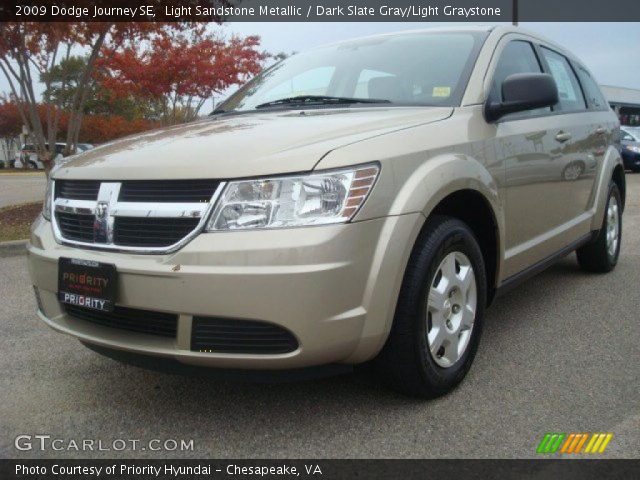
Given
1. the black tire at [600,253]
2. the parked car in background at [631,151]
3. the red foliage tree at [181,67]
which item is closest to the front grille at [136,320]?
the black tire at [600,253]

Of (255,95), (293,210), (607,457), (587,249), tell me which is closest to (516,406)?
(607,457)

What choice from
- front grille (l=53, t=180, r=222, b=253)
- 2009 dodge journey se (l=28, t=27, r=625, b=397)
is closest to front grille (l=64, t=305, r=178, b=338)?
2009 dodge journey se (l=28, t=27, r=625, b=397)

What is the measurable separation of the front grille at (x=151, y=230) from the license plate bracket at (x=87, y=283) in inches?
4.8

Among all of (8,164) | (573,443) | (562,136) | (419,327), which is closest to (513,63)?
(562,136)

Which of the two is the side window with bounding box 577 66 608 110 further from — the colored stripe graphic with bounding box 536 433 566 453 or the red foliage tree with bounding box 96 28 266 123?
the red foliage tree with bounding box 96 28 266 123

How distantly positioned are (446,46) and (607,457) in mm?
2166

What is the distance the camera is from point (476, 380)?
2791 mm

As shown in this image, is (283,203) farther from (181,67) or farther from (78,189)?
(181,67)

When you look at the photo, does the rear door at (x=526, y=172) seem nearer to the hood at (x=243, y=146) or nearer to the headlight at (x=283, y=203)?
the hood at (x=243, y=146)

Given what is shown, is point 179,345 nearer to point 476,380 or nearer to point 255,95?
point 476,380

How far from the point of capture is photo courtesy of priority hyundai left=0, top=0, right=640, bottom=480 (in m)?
2.09

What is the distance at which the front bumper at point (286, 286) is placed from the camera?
2.02 meters

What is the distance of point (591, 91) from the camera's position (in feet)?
15.3

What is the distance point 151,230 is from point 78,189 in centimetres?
55
